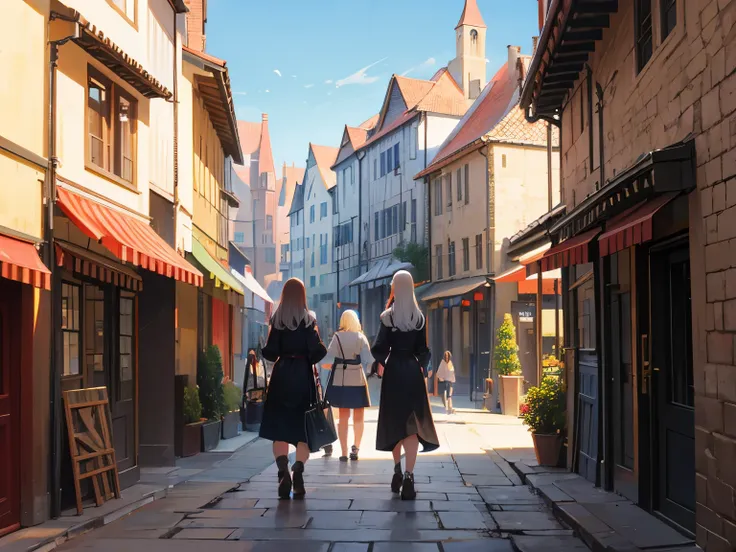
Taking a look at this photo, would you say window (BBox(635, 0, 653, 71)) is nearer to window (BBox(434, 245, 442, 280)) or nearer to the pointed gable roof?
window (BBox(434, 245, 442, 280))

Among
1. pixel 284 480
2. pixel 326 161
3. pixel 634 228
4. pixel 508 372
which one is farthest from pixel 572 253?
pixel 326 161

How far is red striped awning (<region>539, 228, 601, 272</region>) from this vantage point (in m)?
9.59

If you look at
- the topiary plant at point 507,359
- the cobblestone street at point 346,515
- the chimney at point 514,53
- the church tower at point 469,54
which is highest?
the church tower at point 469,54

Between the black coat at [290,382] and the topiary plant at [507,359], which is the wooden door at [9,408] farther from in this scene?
the topiary plant at [507,359]

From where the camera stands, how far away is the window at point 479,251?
3416 centimetres

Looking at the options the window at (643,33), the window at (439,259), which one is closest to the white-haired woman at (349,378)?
the window at (643,33)

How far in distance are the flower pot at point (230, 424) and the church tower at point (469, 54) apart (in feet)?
113

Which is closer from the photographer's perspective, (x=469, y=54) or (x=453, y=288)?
(x=453, y=288)

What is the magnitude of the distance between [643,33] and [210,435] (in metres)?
8.73

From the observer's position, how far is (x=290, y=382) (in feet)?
32.5

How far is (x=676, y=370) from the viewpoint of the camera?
26.5ft

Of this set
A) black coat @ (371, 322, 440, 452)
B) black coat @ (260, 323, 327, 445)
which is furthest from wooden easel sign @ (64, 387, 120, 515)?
black coat @ (371, 322, 440, 452)

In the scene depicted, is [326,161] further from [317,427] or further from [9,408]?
[9,408]

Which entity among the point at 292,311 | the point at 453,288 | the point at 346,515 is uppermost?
the point at 453,288
